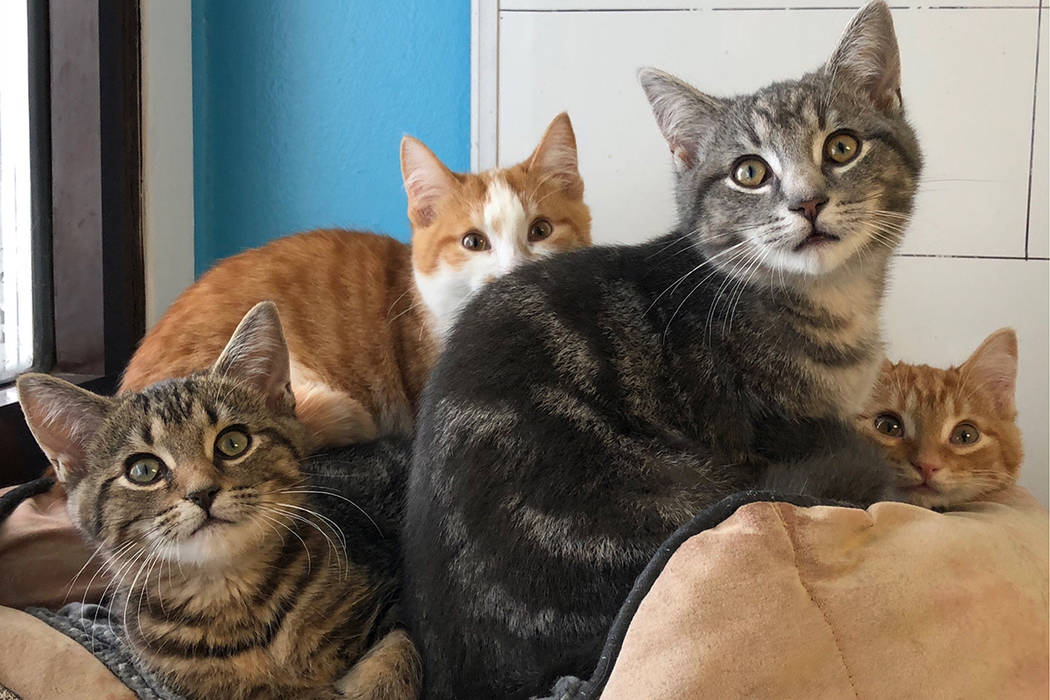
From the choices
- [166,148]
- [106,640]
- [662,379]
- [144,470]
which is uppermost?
[166,148]

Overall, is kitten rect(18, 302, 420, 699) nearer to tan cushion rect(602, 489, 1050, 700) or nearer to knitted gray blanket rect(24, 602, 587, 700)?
knitted gray blanket rect(24, 602, 587, 700)

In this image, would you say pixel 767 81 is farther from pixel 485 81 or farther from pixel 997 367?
pixel 997 367

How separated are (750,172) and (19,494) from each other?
3.85 ft

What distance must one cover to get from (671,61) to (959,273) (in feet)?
2.57

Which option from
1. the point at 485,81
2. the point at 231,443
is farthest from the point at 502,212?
the point at 231,443

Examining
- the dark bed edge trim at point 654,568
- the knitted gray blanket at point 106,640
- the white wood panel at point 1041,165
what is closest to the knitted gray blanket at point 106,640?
the knitted gray blanket at point 106,640

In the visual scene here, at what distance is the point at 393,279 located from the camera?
1914 millimetres

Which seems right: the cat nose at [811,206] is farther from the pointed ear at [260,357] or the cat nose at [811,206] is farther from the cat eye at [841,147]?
the pointed ear at [260,357]

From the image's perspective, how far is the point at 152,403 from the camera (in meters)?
1.21

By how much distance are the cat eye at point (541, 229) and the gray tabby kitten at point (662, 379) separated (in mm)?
461

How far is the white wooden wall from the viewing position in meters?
1.91

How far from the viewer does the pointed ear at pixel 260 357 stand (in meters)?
1.25

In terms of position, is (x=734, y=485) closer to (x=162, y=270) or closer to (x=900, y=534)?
(x=900, y=534)

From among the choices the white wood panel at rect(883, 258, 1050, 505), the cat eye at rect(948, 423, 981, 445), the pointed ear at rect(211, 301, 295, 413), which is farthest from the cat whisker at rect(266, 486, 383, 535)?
the white wood panel at rect(883, 258, 1050, 505)
